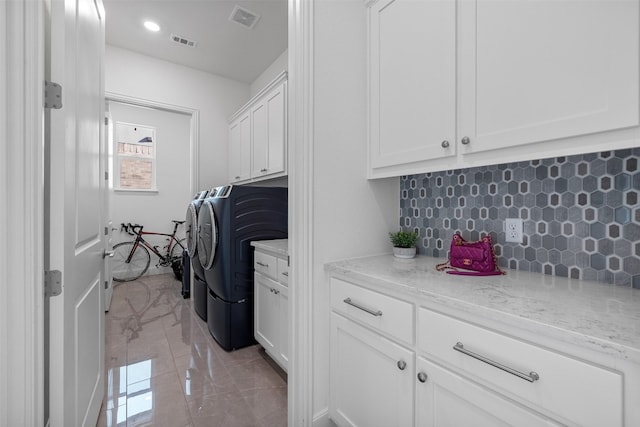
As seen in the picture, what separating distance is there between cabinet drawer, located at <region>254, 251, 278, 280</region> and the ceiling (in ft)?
7.21

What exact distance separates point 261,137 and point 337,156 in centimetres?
166

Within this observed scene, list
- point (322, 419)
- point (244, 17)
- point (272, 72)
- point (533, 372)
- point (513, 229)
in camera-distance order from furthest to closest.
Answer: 1. point (272, 72)
2. point (244, 17)
3. point (322, 419)
4. point (513, 229)
5. point (533, 372)

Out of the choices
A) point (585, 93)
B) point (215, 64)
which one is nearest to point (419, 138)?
point (585, 93)

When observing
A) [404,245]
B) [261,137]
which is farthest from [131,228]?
[404,245]

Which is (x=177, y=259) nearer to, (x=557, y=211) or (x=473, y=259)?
(x=473, y=259)

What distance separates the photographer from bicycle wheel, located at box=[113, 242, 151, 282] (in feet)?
14.7

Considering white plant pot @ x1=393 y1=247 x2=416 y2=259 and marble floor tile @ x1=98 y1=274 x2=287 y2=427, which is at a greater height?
white plant pot @ x1=393 y1=247 x2=416 y2=259

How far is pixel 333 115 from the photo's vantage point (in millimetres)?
1382

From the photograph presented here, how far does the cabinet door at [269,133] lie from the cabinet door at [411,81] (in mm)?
1173

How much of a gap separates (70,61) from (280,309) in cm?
159

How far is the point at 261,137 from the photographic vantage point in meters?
2.84

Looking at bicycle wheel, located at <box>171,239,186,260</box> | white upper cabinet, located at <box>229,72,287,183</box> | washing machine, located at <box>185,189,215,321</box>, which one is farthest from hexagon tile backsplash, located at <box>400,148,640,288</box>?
bicycle wheel, located at <box>171,239,186,260</box>

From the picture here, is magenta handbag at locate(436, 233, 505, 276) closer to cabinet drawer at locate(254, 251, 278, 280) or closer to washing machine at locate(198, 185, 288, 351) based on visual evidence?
cabinet drawer at locate(254, 251, 278, 280)

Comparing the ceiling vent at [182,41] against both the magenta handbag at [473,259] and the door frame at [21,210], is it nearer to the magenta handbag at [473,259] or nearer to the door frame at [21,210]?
the door frame at [21,210]
